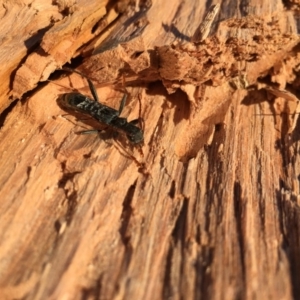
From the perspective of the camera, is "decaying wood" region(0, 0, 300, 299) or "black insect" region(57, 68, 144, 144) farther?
"black insect" region(57, 68, 144, 144)

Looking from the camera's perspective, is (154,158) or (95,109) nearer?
(154,158)

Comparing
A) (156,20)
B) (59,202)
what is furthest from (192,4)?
(59,202)

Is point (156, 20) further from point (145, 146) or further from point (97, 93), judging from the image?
point (145, 146)

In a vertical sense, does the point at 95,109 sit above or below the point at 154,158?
above

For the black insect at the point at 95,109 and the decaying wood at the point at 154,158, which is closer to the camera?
the decaying wood at the point at 154,158
